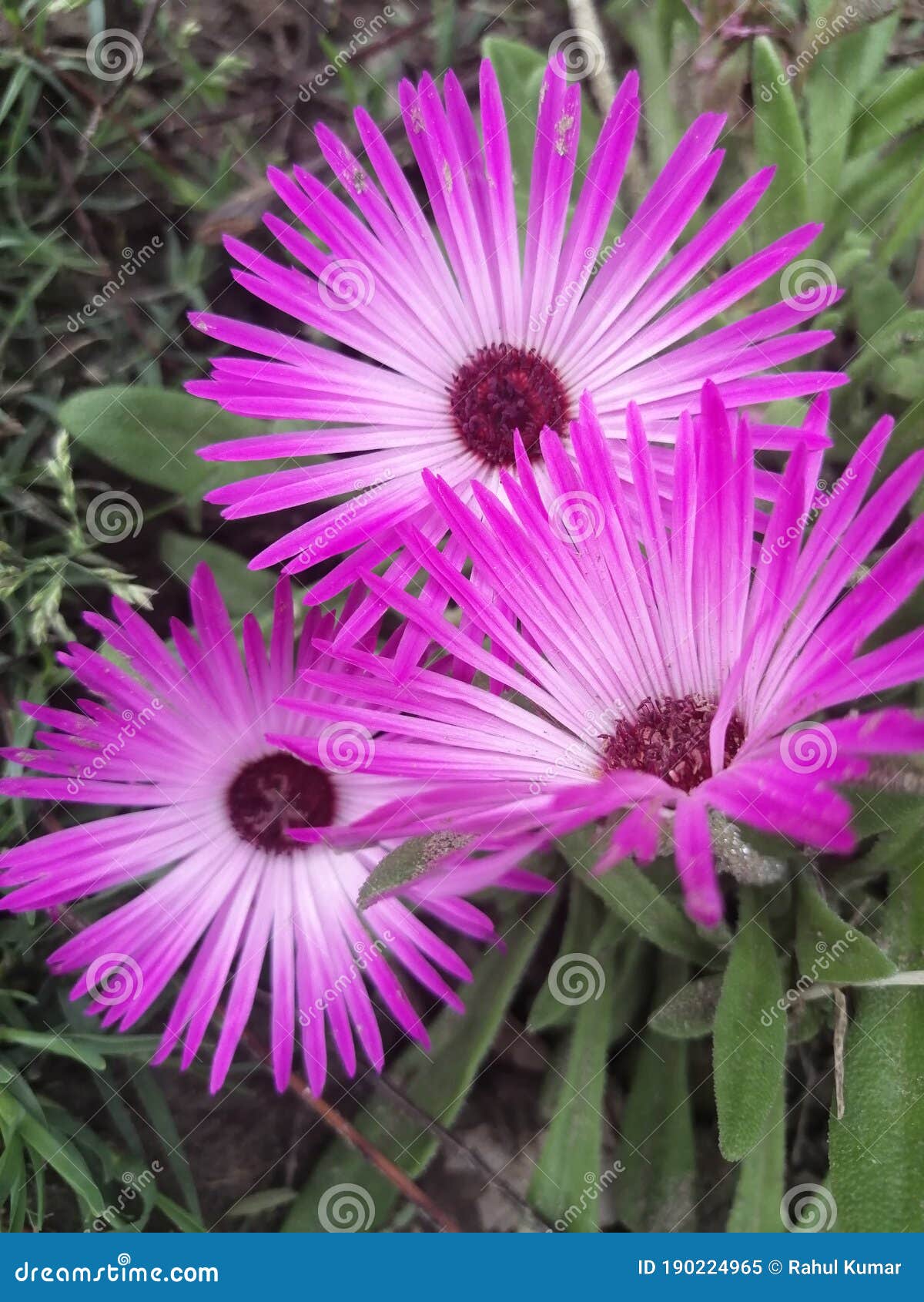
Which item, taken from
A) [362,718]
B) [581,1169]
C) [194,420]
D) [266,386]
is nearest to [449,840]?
[362,718]

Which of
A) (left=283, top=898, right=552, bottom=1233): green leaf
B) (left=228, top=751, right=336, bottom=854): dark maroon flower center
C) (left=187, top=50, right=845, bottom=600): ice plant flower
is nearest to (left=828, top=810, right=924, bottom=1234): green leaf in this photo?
(left=283, top=898, right=552, bottom=1233): green leaf

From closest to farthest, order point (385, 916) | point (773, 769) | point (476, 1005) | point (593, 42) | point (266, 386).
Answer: point (773, 769) < point (266, 386) < point (385, 916) < point (476, 1005) < point (593, 42)

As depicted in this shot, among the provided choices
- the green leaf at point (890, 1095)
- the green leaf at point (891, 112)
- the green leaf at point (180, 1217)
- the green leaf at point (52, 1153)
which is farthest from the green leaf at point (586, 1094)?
the green leaf at point (891, 112)

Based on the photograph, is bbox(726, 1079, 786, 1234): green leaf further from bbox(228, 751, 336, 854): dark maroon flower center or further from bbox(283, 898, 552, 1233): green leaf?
bbox(228, 751, 336, 854): dark maroon flower center

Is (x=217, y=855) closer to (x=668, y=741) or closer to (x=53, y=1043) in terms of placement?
(x=53, y=1043)

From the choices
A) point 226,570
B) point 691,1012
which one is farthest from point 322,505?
point 691,1012

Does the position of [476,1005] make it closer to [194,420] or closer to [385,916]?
[385,916]
